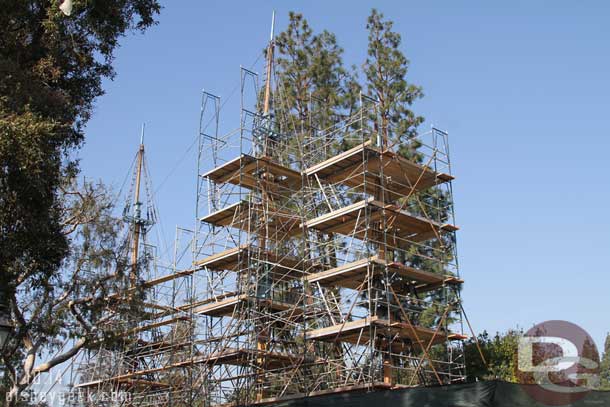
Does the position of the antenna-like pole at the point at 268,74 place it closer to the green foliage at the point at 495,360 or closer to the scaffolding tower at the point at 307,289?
the scaffolding tower at the point at 307,289

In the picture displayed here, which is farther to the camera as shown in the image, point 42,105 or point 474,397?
point 42,105

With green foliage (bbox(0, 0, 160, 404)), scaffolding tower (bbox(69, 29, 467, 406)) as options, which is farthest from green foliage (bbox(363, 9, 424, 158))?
green foliage (bbox(0, 0, 160, 404))

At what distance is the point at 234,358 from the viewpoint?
27.3 m

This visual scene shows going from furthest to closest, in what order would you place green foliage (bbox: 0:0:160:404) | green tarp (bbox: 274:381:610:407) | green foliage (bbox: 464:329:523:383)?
1. green foliage (bbox: 464:329:523:383)
2. green foliage (bbox: 0:0:160:404)
3. green tarp (bbox: 274:381:610:407)

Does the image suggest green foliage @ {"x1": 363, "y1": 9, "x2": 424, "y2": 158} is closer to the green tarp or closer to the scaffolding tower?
the scaffolding tower

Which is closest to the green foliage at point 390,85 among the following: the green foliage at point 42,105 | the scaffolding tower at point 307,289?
the scaffolding tower at point 307,289

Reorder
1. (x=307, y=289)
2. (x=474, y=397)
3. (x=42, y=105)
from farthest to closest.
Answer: (x=307, y=289)
(x=42, y=105)
(x=474, y=397)

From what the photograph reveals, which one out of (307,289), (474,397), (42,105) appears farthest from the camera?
(307,289)

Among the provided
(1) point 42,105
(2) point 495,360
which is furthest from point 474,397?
(2) point 495,360

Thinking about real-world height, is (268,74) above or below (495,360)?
above

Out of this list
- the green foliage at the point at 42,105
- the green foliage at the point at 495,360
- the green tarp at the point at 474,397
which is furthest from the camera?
the green foliage at the point at 495,360

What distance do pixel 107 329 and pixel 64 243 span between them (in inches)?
281

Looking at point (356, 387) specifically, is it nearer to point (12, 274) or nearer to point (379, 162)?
point (379, 162)

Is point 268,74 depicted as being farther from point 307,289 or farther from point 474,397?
point 474,397
